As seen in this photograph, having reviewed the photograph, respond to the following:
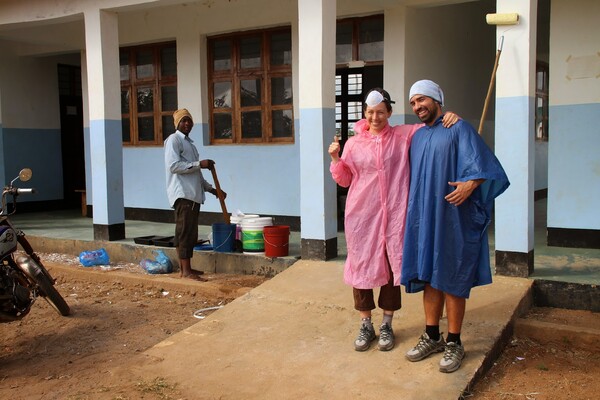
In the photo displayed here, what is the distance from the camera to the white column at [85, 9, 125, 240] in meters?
7.83

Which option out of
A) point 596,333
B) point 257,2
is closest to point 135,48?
point 257,2

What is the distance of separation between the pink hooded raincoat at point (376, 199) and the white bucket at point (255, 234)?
2.89m

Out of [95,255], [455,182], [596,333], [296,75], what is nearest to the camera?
[455,182]

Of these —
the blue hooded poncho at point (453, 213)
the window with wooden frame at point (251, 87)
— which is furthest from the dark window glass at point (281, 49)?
the blue hooded poncho at point (453, 213)

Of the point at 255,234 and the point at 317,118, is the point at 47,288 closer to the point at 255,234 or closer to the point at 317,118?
the point at 255,234

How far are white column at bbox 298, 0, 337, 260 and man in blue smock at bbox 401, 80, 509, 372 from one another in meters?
2.48

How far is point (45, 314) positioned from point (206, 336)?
2.20 m

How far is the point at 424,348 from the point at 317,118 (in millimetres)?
3006

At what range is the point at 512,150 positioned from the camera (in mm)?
5312

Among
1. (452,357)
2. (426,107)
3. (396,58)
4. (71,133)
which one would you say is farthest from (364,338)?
(71,133)

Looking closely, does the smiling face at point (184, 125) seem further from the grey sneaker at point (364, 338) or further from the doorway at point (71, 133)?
the doorway at point (71, 133)

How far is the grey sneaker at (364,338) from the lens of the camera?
4191mm

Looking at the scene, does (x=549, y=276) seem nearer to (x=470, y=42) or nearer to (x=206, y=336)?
(x=206, y=336)

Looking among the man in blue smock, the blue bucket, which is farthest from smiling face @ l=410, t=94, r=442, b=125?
the blue bucket
